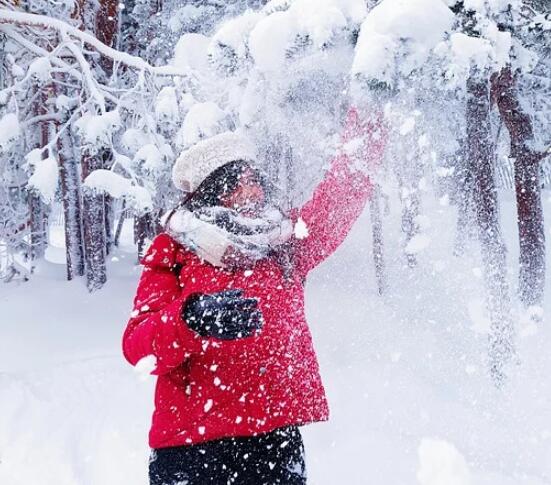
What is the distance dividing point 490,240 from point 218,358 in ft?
17.6

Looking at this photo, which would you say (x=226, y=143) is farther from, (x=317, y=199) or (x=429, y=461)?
(x=429, y=461)

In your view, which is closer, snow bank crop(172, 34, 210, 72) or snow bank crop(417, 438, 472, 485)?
snow bank crop(417, 438, 472, 485)

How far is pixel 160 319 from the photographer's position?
76.8 inches

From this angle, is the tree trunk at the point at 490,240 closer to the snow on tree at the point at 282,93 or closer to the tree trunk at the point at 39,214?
the snow on tree at the point at 282,93

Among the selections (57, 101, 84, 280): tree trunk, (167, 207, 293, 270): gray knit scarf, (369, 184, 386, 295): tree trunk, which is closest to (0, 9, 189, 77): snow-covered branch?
(57, 101, 84, 280): tree trunk

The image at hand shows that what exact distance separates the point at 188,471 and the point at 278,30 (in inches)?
116

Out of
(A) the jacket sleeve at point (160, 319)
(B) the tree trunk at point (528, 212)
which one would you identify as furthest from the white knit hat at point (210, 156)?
(B) the tree trunk at point (528, 212)

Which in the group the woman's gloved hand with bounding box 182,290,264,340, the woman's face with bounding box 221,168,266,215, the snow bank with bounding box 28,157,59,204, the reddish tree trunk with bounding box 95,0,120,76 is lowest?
the snow bank with bounding box 28,157,59,204

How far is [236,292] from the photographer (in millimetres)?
1930

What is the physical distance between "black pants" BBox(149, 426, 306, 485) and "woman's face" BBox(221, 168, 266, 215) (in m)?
0.84

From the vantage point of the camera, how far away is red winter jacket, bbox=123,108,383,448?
6.49 ft

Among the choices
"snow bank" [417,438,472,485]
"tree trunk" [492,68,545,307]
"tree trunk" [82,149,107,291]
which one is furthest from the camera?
"tree trunk" [82,149,107,291]

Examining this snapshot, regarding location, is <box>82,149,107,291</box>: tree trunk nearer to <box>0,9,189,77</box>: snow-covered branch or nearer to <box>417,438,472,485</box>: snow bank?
<box>0,9,189,77</box>: snow-covered branch

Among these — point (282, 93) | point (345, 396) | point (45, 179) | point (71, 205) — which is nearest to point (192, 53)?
point (45, 179)
